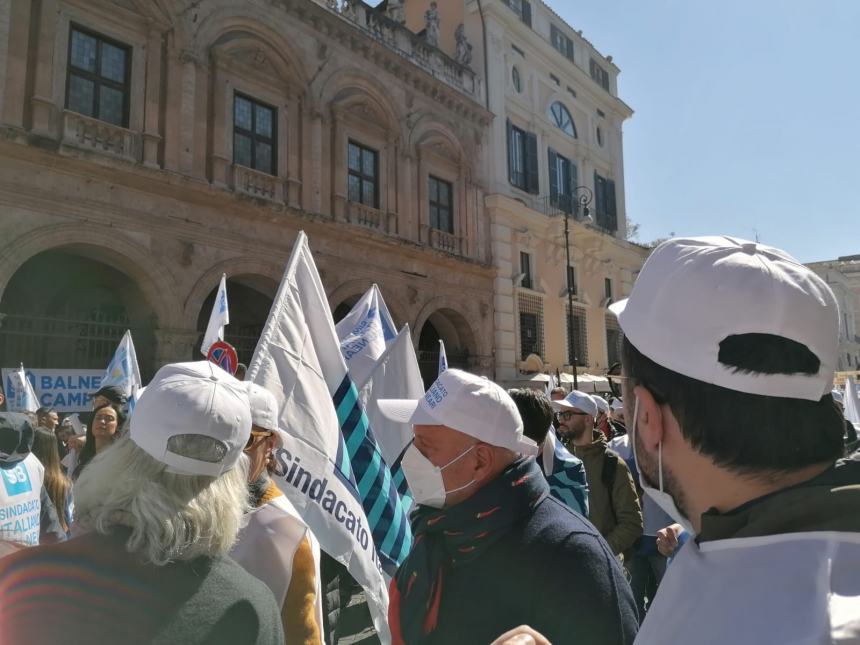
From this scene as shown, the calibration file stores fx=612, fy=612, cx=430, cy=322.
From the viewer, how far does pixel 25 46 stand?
1053 cm

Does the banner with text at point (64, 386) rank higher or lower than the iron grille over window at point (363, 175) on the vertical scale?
lower

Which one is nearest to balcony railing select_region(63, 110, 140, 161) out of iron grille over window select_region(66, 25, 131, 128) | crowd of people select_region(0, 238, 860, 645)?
iron grille over window select_region(66, 25, 131, 128)

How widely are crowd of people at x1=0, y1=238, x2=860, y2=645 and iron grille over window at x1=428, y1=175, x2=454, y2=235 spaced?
1656cm

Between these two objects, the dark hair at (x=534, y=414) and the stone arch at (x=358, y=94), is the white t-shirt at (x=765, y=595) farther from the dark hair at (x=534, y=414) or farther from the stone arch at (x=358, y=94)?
the stone arch at (x=358, y=94)

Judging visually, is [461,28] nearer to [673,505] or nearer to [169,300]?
[169,300]

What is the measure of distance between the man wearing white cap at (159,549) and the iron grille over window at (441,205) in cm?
1714

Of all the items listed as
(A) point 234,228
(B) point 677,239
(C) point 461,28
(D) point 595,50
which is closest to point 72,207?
(A) point 234,228

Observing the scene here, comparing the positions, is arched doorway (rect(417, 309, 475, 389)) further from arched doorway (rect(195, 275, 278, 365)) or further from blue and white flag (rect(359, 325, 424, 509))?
blue and white flag (rect(359, 325, 424, 509))

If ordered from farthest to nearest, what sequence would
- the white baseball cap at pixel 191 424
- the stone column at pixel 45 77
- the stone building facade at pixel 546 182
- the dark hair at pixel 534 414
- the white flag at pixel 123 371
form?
the stone building facade at pixel 546 182 → the stone column at pixel 45 77 → the white flag at pixel 123 371 → the dark hair at pixel 534 414 → the white baseball cap at pixel 191 424

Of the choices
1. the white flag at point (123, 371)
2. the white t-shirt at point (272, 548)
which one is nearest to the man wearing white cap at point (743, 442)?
the white t-shirt at point (272, 548)

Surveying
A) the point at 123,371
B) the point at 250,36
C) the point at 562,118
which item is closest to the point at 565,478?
the point at 123,371

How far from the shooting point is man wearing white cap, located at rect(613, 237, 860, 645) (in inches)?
32.7

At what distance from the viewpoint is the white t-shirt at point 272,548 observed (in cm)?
207

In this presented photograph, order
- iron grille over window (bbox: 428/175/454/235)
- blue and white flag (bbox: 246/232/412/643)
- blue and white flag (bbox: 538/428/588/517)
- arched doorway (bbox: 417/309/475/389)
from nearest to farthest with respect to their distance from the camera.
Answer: blue and white flag (bbox: 246/232/412/643)
blue and white flag (bbox: 538/428/588/517)
iron grille over window (bbox: 428/175/454/235)
arched doorway (bbox: 417/309/475/389)
